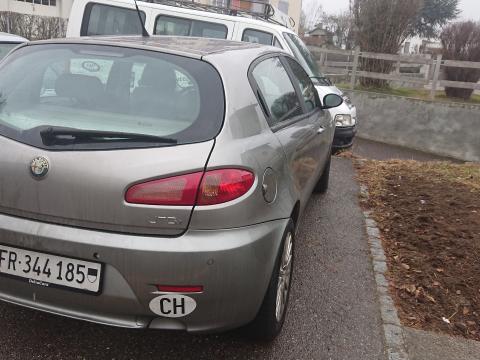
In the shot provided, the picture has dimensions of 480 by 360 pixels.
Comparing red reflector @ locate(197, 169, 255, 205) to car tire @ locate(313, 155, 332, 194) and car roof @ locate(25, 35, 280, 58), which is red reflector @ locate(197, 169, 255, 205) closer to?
car roof @ locate(25, 35, 280, 58)

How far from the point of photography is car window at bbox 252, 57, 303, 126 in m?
2.95

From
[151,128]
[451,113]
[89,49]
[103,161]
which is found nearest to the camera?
[103,161]

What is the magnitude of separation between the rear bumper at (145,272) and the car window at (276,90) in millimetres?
961

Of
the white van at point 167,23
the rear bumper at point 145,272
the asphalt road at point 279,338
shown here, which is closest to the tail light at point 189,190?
the rear bumper at point 145,272

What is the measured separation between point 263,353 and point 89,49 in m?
1.92

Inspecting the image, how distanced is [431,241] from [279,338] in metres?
2.24

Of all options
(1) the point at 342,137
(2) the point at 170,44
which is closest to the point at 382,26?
(1) the point at 342,137

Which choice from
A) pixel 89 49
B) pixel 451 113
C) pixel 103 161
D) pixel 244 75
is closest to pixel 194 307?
pixel 103 161

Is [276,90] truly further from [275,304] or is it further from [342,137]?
[342,137]

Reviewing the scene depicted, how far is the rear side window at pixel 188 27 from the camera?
761 cm

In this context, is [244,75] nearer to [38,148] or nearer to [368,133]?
[38,148]

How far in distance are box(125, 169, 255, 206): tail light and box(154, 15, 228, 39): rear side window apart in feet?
19.1

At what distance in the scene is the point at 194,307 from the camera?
2.20 meters

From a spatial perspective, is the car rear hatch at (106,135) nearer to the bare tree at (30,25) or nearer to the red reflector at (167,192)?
the red reflector at (167,192)
